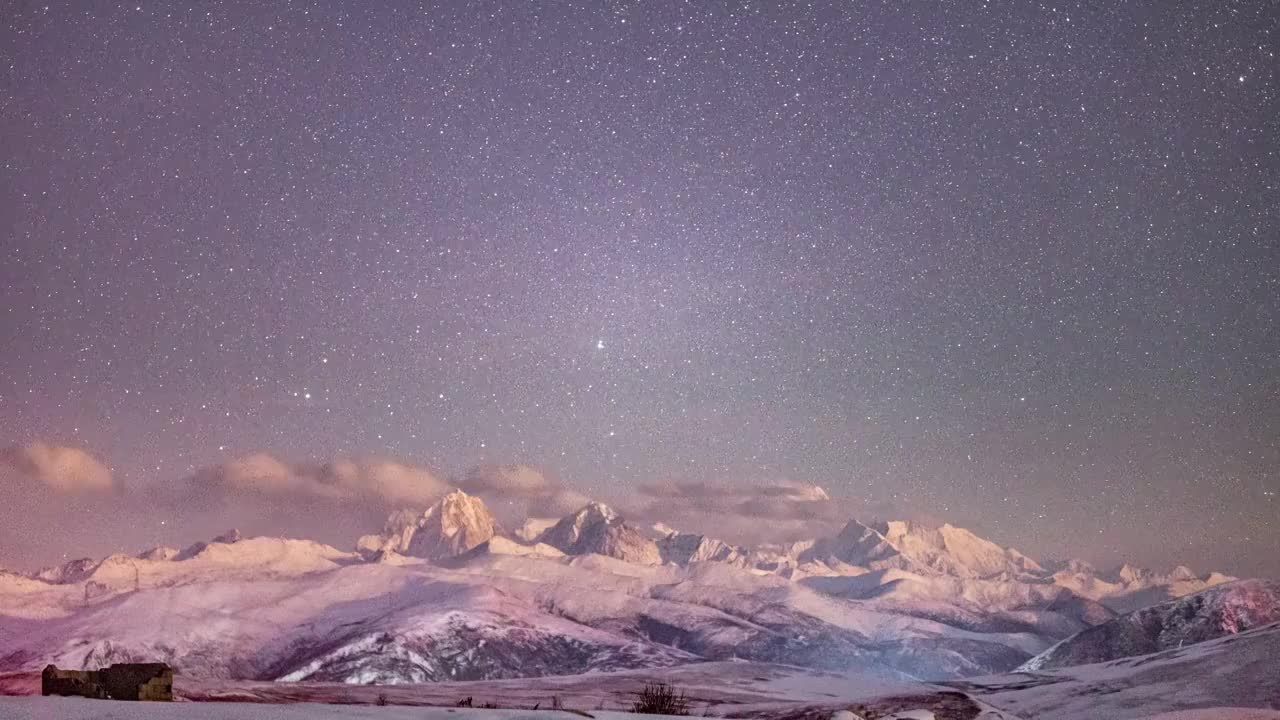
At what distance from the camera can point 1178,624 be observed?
135500 millimetres

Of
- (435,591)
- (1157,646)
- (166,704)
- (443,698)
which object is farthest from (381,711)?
A: (435,591)

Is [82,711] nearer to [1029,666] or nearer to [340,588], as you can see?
[1029,666]

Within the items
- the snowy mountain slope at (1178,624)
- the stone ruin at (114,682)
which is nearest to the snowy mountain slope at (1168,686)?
the snowy mountain slope at (1178,624)

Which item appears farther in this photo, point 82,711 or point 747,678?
point 747,678

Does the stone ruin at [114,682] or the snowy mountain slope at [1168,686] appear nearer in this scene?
the stone ruin at [114,682]

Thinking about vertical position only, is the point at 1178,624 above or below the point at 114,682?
below

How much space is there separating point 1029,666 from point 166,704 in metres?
149

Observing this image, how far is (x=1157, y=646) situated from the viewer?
133125 mm

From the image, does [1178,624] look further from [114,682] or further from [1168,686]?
[114,682]

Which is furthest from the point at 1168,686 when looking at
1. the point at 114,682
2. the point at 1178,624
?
the point at 114,682

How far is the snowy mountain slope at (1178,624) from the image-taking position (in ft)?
428

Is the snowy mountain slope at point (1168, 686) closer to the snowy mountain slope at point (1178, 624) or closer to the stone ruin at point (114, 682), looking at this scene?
the snowy mountain slope at point (1178, 624)

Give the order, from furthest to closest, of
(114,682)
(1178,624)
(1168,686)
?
(1178,624) → (1168,686) → (114,682)

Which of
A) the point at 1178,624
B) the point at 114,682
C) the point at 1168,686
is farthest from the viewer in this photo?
the point at 1178,624
